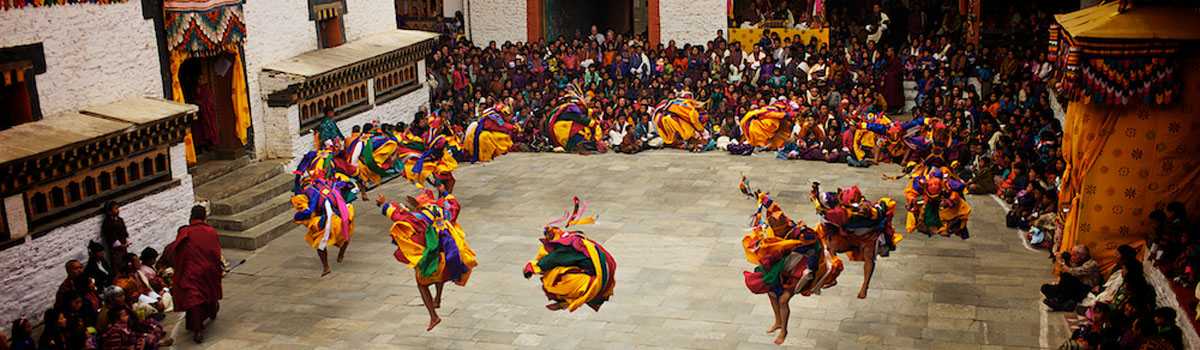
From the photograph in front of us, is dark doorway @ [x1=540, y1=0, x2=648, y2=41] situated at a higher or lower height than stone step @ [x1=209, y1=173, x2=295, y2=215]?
higher

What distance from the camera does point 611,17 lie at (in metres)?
28.4

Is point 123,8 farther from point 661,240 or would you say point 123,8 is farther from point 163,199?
point 661,240

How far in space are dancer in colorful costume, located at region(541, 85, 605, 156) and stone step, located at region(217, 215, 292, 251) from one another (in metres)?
5.55

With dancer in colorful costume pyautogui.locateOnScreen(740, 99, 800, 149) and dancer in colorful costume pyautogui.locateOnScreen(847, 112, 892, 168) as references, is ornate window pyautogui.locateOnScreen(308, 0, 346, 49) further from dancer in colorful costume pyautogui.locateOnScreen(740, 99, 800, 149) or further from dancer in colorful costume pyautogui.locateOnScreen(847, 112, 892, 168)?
dancer in colorful costume pyautogui.locateOnScreen(847, 112, 892, 168)

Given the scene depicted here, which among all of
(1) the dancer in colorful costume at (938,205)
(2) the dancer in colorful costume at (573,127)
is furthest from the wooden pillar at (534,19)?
(1) the dancer in colorful costume at (938,205)

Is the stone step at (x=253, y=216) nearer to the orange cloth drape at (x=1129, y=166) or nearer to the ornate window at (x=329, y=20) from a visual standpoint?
the ornate window at (x=329, y=20)

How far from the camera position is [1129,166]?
10.7m

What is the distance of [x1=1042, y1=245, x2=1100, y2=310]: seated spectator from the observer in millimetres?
10445

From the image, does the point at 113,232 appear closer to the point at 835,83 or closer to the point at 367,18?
the point at 367,18

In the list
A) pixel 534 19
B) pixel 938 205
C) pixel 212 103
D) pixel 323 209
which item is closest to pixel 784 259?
pixel 938 205

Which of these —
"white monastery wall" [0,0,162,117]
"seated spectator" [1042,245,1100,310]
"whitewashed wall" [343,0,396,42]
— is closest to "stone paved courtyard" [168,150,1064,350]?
"seated spectator" [1042,245,1100,310]

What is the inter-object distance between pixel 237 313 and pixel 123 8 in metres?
4.38

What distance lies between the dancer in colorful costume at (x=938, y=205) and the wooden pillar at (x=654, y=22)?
1182 cm

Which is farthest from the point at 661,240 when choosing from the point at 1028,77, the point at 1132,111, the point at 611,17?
the point at 611,17
